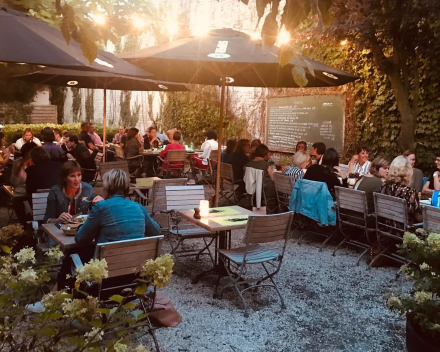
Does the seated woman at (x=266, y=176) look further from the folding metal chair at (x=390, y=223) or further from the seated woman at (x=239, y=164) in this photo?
the folding metal chair at (x=390, y=223)

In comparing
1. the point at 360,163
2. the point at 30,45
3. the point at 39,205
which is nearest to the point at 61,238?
the point at 39,205

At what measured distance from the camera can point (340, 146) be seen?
992 cm

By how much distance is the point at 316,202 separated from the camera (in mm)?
6000

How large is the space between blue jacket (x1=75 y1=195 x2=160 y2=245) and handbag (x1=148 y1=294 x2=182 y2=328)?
67 centimetres

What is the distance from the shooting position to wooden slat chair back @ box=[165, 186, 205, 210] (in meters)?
5.47

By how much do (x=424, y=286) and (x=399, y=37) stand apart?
20.8 ft

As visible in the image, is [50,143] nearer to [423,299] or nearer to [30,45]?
[30,45]

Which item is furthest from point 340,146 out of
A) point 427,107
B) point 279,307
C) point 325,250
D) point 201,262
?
point 279,307

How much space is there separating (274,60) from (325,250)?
2.57 m

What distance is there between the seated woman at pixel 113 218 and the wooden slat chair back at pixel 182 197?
1.89 m

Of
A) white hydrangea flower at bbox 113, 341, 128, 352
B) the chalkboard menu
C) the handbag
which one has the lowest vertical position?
the handbag

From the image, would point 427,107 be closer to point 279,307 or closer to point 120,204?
point 279,307

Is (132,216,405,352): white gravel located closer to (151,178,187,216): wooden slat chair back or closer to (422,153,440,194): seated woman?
(151,178,187,216): wooden slat chair back

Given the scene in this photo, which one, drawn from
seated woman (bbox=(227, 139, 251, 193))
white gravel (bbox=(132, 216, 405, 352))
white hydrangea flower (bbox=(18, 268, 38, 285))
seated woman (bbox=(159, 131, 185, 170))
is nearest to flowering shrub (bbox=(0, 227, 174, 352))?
white hydrangea flower (bbox=(18, 268, 38, 285))
